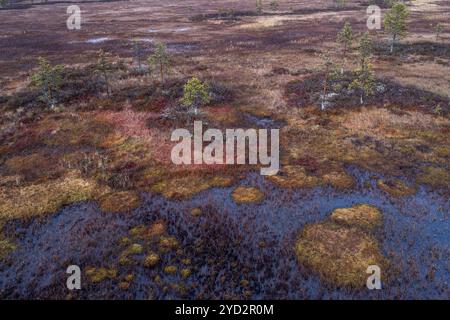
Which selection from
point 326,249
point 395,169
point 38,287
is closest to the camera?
point 38,287

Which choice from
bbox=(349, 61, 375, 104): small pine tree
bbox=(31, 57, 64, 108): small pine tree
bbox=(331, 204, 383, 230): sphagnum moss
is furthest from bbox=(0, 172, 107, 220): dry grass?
bbox=(349, 61, 375, 104): small pine tree

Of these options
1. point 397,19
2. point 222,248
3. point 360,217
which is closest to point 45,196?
point 222,248

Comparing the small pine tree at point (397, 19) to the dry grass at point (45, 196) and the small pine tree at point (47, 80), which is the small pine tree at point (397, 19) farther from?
the dry grass at point (45, 196)

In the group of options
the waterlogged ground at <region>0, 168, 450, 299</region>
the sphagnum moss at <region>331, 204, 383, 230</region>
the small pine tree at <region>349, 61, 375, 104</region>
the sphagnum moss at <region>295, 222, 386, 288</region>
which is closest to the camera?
the waterlogged ground at <region>0, 168, 450, 299</region>

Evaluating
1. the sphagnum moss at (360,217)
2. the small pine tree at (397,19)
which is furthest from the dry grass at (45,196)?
the small pine tree at (397,19)

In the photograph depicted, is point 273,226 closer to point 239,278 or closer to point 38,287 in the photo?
point 239,278

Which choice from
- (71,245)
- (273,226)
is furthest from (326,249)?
(71,245)

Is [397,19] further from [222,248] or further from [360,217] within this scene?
[222,248]

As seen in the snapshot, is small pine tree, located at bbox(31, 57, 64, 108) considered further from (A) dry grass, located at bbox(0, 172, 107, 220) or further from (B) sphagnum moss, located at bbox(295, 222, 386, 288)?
(B) sphagnum moss, located at bbox(295, 222, 386, 288)
